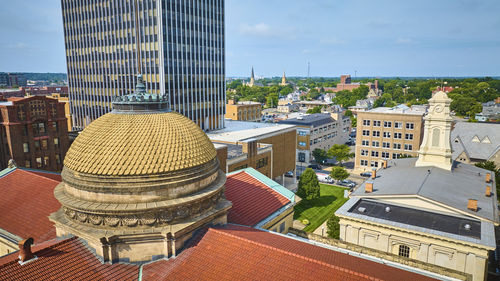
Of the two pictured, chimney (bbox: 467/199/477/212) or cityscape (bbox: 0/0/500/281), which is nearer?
cityscape (bbox: 0/0/500/281)

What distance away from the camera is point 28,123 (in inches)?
2025

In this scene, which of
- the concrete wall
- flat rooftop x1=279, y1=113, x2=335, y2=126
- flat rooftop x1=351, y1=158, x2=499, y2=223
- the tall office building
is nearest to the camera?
the concrete wall

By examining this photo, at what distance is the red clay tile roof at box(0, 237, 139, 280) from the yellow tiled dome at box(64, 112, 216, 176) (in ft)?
14.0

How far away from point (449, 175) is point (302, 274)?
1392 inches

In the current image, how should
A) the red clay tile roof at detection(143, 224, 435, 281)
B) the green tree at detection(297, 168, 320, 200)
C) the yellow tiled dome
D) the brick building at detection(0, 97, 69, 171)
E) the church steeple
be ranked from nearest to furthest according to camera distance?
the red clay tile roof at detection(143, 224, 435, 281) → the yellow tiled dome → the church steeple → the brick building at detection(0, 97, 69, 171) → the green tree at detection(297, 168, 320, 200)

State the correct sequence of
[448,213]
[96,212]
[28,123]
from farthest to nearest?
[28,123]
[448,213]
[96,212]

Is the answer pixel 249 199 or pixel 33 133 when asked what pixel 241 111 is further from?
pixel 249 199

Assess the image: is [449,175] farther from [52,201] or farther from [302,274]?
[52,201]

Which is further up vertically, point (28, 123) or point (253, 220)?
point (28, 123)

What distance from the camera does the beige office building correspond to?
75.2 m

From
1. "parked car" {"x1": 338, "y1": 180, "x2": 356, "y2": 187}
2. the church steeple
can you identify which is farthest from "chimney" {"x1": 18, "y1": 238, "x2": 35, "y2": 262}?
"parked car" {"x1": 338, "y1": 180, "x2": 356, "y2": 187}

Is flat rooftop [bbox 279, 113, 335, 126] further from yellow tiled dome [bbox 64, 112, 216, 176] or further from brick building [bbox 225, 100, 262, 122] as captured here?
yellow tiled dome [bbox 64, 112, 216, 176]

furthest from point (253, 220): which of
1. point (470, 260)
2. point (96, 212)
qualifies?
point (470, 260)

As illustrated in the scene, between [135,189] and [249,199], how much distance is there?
12101mm
